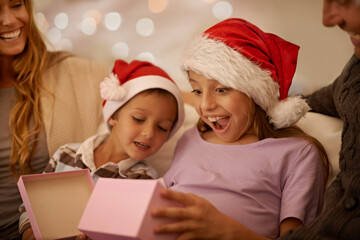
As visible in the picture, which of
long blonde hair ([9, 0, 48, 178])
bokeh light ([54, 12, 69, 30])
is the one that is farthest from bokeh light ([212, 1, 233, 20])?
bokeh light ([54, 12, 69, 30])

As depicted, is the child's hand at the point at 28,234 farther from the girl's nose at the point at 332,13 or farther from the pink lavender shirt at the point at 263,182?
the girl's nose at the point at 332,13

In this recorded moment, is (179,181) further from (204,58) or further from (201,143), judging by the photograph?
(204,58)

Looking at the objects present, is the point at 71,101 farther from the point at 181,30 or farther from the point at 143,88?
the point at 181,30

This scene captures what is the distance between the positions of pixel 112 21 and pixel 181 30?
42 cm

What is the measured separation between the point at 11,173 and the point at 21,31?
0.57m

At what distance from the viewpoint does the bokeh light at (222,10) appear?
1708mm

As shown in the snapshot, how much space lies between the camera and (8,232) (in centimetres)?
150

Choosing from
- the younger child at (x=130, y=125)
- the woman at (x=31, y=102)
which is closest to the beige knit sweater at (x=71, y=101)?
the woman at (x=31, y=102)

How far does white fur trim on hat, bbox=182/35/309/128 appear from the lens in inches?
45.8

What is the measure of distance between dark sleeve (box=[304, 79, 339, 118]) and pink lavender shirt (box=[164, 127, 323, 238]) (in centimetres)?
25

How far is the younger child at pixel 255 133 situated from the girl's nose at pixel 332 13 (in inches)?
12.9

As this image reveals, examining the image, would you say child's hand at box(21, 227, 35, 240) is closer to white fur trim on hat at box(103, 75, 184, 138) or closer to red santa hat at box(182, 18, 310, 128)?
white fur trim on hat at box(103, 75, 184, 138)

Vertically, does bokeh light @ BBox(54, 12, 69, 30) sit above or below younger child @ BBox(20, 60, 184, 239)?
above

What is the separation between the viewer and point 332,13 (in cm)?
85
